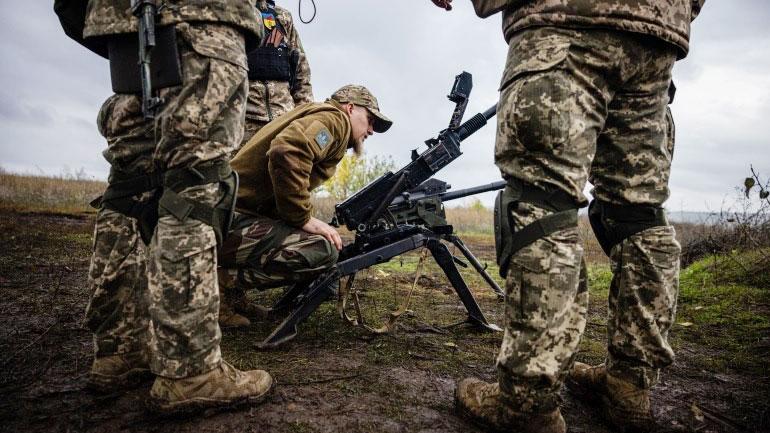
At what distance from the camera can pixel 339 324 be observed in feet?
9.78

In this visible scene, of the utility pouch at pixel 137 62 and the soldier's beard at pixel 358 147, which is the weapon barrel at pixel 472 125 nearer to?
the soldier's beard at pixel 358 147

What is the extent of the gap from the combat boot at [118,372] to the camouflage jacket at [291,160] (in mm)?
1032

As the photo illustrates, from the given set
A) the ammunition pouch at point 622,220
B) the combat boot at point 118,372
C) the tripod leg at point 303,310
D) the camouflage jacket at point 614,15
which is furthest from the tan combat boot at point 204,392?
the camouflage jacket at point 614,15

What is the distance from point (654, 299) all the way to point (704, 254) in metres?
5.50

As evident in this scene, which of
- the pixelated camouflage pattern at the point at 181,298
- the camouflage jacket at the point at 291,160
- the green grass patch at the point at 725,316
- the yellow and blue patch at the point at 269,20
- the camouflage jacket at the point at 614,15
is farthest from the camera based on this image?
the yellow and blue patch at the point at 269,20

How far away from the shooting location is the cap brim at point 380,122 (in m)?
3.00

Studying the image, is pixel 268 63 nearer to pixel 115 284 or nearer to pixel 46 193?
pixel 115 284

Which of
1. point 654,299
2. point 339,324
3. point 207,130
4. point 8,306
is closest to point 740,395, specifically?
point 654,299

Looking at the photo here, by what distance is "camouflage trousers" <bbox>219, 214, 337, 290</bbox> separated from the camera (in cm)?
251

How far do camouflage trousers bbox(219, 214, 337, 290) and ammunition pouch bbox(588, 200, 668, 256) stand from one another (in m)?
1.48

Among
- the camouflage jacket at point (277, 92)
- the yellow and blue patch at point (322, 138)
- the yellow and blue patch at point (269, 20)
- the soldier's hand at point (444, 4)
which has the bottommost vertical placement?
the yellow and blue patch at point (322, 138)

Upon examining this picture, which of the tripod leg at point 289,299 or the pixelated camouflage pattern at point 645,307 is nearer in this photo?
the pixelated camouflage pattern at point 645,307

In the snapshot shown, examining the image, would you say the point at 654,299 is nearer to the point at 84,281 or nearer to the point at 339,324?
the point at 339,324

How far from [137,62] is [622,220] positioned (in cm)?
207
